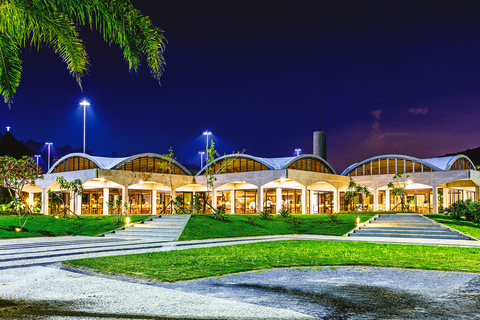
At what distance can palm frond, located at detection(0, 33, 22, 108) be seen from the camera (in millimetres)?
7348

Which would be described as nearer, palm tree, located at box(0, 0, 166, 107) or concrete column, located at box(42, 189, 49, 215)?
palm tree, located at box(0, 0, 166, 107)

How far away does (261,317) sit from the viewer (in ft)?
17.2

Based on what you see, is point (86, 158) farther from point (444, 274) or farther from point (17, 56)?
point (444, 274)

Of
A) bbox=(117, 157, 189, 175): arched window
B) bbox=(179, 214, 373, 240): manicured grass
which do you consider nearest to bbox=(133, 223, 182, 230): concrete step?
bbox=(179, 214, 373, 240): manicured grass

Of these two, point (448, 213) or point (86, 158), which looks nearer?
point (448, 213)

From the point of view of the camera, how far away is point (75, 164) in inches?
1503

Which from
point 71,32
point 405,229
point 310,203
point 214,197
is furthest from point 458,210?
point 71,32

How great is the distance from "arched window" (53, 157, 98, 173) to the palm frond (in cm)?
2914

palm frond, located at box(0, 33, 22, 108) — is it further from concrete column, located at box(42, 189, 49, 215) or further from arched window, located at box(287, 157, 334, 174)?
concrete column, located at box(42, 189, 49, 215)

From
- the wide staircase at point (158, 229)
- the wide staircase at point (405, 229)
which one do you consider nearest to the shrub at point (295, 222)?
the wide staircase at point (405, 229)

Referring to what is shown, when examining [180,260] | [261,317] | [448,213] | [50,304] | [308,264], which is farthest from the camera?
[448,213]

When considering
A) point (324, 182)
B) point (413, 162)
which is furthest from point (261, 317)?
point (413, 162)

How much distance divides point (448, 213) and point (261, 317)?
26106 millimetres

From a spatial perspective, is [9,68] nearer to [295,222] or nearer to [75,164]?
[295,222]
